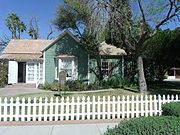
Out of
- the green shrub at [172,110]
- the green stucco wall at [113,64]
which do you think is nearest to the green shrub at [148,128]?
the green shrub at [172,110]

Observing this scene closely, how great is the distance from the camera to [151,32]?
20.4 m

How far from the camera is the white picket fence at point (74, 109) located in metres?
10.5

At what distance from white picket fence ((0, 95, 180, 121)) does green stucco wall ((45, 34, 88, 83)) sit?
16342 mm

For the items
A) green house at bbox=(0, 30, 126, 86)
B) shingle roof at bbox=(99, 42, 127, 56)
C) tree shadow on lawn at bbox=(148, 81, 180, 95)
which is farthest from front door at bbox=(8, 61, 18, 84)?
tree shadow on lawn at bbox=(148, 81, 180, 95)

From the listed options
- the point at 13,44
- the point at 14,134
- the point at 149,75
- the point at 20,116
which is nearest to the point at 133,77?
the point at 149,75

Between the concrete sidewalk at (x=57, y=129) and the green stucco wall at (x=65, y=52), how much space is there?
60.9 ft

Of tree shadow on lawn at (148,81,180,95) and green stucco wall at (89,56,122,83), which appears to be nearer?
tree shadow on lawn at (148,81,180,95)

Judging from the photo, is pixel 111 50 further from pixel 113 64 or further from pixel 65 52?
pixel 65 52

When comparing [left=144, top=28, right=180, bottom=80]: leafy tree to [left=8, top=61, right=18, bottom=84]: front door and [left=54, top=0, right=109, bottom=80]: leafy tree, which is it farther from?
[left=8, top=61, right=18, bottom=84]: front door

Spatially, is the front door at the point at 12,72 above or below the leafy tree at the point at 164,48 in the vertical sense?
below

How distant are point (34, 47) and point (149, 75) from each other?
15.0 m

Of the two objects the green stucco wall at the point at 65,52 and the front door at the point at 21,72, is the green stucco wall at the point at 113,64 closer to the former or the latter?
the green stucco wall at the point at 65,52

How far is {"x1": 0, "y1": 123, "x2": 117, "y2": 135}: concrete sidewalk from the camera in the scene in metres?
8.45

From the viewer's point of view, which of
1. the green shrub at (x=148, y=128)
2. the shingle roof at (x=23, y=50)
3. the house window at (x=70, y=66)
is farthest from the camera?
the shingle roof at (x=23, y=50)
